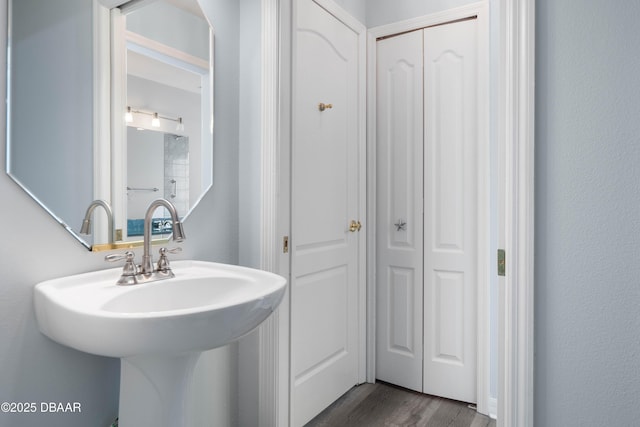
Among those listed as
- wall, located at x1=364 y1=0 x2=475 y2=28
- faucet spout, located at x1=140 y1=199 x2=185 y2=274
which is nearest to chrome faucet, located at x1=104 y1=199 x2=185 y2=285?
faucet spout, located at x1=140 y1=199 x2=185 y2=274

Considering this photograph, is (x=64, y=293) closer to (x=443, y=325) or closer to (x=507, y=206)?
(x=507, y=206)

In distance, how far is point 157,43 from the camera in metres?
1.49

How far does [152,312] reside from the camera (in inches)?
39.8

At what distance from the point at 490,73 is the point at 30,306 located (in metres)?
2.19

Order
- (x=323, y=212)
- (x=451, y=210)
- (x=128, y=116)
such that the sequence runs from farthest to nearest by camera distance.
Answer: (x=451, y=210) → (x=323, y=212) → (x=128, y=116)

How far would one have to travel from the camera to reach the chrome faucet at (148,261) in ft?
4.10

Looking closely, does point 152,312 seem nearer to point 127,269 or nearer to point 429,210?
point 127,269

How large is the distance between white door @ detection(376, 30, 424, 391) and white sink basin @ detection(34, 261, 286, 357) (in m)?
1.23

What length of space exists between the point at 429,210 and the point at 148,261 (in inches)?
61.3

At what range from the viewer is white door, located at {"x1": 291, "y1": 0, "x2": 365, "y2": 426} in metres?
1.91

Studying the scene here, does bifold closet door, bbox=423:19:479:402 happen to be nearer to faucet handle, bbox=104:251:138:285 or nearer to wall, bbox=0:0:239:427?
wall, bbox=0:0:239:427

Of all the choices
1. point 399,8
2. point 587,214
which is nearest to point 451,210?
point 587,214

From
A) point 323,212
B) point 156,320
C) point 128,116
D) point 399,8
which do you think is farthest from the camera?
point 399,8

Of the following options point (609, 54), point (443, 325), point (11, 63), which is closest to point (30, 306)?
point (11, 63)
